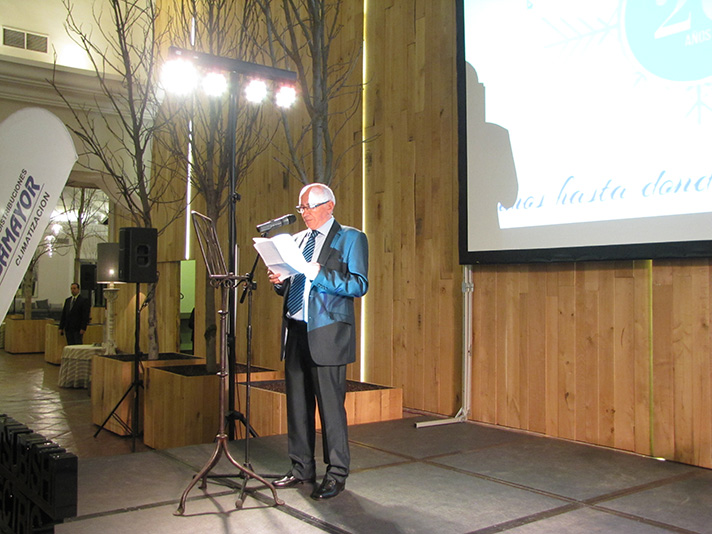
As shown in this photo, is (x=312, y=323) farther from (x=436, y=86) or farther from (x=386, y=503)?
(x=436, y=86)

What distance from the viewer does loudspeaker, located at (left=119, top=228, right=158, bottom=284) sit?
6066mm

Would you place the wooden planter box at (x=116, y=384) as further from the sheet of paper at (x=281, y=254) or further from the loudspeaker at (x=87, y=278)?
the loudspeaker at (x=87, y=278)

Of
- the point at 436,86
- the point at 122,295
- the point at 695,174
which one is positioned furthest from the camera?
the point at 122,295

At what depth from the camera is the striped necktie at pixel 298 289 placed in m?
3.07

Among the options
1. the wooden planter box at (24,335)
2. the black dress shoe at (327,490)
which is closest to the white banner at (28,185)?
the black dress shoe at (327,490)

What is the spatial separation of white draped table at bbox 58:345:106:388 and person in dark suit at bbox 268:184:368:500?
274 inches

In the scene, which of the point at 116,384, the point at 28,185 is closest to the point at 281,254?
the point at 28,185

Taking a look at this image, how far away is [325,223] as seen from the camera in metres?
3.13

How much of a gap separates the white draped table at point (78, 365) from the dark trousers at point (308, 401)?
695 centimetres

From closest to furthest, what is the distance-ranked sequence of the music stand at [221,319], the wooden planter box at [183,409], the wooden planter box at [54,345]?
the music stand at [221,319]
the wooden planter box at [183,409]
the wooden planter box at [54,345]

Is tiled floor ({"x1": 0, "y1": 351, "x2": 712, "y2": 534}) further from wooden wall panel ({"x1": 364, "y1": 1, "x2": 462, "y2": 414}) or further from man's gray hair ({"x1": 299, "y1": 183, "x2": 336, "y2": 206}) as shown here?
man's gray hair ({"x1": 299, "y1": 183, "x2": 336, "y2": 206})

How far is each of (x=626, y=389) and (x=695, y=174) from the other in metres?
1.24

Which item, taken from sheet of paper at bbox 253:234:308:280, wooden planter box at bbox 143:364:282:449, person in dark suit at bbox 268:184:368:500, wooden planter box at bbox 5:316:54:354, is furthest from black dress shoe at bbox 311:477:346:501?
wooden planter box at bbox 5:316:54:354

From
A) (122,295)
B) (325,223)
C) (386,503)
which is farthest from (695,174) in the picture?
(122,295)
